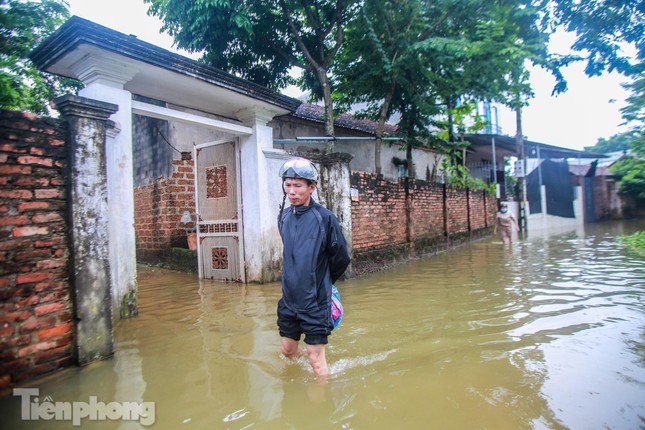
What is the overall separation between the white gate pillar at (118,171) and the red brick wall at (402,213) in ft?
12.7

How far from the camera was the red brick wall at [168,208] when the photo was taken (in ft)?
28.3

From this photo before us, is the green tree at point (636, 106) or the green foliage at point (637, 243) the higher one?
the green tree at point (636, 106)

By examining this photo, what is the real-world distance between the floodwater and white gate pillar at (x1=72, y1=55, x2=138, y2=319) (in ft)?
1.42

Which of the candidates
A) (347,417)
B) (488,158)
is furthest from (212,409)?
(488,158)

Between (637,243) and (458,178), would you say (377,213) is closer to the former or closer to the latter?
(458,178)

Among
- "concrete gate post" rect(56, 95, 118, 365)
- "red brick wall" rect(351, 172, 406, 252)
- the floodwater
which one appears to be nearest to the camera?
the floodwater

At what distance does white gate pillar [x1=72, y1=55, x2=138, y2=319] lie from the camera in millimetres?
4199

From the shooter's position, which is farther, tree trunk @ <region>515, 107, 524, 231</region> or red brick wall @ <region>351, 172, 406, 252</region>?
tree trunk @ <region>515, 107, 524, 231</region>

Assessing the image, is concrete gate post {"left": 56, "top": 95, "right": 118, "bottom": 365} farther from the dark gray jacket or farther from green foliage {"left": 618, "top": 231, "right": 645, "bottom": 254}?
green foliage {"left": 618, "top": 231, "right": 645, "bottom": 254}

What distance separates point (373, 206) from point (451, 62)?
13.8 ft

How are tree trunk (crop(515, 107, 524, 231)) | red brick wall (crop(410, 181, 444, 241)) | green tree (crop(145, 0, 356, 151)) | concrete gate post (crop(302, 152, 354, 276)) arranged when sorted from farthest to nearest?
1. tree trunk (crop(515, 107, 524, 231))
2. red brick wall (crop(410, 181, 444, 241))
3. green tree (crop(145, 0, 356, 151))
4. concrete gate post (crop(302, 152, 354, 276))

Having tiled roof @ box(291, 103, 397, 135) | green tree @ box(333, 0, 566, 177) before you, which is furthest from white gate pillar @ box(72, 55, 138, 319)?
tiled roof @ box(291, 103, 397, 135)

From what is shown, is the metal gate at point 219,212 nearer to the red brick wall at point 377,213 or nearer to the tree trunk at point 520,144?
the red brick wall at point 377,213

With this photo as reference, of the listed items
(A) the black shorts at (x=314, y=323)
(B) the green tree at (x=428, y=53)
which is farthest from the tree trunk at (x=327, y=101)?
(A) the black shorts at (x=314, y=323)
